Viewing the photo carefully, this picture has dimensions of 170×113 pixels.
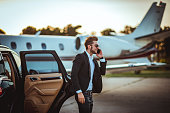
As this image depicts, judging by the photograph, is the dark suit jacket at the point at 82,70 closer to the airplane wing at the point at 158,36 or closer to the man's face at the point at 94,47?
the man's face at the point at 94,47

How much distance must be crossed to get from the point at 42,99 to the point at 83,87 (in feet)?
2.37

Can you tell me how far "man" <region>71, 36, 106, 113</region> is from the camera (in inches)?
140

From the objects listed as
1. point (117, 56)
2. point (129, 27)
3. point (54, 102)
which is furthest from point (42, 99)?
point (129, 27)

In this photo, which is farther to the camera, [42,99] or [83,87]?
[42,99]

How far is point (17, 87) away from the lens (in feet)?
12.8

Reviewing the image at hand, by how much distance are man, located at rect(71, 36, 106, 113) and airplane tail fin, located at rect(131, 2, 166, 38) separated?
1831cm

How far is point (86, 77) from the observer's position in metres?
3.73

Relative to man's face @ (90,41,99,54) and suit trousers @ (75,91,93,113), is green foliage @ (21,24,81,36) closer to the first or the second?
man's face @ (90,41,99,54)

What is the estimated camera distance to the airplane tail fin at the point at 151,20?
21797mm

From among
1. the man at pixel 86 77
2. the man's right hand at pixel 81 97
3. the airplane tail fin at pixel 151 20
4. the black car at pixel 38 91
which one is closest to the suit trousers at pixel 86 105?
the man at pixel 86 77

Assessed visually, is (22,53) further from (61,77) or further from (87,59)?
(87,59)

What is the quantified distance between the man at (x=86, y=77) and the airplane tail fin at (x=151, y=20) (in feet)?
60.1

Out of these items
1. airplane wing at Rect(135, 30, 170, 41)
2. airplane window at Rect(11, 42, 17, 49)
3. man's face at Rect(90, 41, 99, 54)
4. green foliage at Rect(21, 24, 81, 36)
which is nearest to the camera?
man's face at Rect(90, 41, 99, 54)

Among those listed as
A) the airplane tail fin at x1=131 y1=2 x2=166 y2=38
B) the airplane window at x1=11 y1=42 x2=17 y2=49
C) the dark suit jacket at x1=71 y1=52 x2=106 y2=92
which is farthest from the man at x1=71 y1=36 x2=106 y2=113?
the airplane tail fin at x1=131 y1=2 x2=166 y2=38
